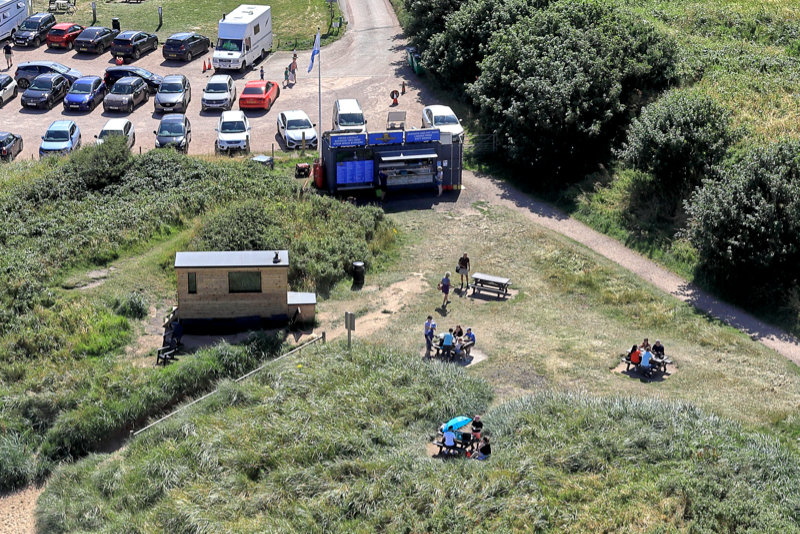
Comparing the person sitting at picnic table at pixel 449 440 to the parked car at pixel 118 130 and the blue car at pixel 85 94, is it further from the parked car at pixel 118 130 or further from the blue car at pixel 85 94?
the blue car at pixel 85 94

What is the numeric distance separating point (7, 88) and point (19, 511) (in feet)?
100

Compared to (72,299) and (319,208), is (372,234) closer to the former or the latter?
(319,208)

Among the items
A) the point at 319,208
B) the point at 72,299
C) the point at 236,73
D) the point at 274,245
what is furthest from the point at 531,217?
the point at 236,73

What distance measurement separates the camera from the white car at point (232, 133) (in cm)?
3934

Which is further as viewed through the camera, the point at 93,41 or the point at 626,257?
the point at 93,41

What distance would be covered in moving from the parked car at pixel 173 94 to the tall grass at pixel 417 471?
24.7m

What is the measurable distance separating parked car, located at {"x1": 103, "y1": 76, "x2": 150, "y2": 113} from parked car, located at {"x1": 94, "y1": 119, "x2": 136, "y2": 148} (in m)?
3.03

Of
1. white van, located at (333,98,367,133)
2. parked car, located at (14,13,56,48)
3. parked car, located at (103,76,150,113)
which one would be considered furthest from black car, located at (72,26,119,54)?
white van, located at (333,98,367,133)

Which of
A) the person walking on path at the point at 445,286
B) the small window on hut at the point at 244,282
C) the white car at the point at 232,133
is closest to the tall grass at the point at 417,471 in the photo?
the small window on hut at the point at 244,282

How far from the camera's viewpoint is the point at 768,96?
120ft

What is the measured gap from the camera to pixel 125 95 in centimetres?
4372

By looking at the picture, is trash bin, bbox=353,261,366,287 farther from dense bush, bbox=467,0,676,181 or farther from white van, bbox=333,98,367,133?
white van, bbox=333,98,367,133

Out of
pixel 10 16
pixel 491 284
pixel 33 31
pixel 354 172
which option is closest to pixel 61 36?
pixel 33 31

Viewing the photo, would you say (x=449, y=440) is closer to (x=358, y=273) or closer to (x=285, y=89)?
(x=358, y=273)
